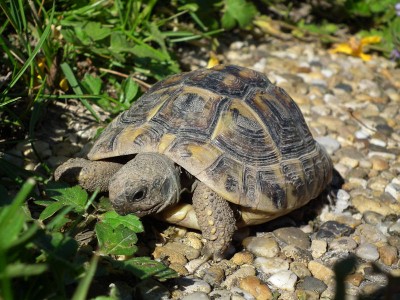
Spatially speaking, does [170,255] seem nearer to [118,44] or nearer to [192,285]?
[192,285]

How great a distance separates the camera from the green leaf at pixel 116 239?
240 cm

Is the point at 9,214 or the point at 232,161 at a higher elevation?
the point at 9,214

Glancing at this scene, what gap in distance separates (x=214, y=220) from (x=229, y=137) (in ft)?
1.42

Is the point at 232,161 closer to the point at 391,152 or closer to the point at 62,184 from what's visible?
the point at 62,184

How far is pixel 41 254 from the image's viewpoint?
6.77 ft

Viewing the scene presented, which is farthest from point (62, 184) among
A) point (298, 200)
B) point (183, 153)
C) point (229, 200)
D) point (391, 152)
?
point (391, 152)

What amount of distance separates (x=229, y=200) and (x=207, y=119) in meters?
0.44

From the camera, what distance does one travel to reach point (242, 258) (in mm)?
2982

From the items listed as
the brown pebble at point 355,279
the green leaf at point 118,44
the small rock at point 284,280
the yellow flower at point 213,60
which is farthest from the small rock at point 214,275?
the yellow flower at point 213,60

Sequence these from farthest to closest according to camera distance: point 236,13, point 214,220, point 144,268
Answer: point 236,13, point 214,220, point 144,268

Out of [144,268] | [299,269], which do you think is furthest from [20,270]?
[299,269]

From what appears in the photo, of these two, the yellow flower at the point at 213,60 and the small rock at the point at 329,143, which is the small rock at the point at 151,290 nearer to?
the small rock at the point at 329,143

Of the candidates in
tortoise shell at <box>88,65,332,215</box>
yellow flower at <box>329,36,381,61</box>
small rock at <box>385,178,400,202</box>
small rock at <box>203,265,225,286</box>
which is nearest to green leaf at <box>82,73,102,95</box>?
tortoise shell at <box>88,65,332,215</box>

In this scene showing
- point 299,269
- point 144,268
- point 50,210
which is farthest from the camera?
point 299,269
